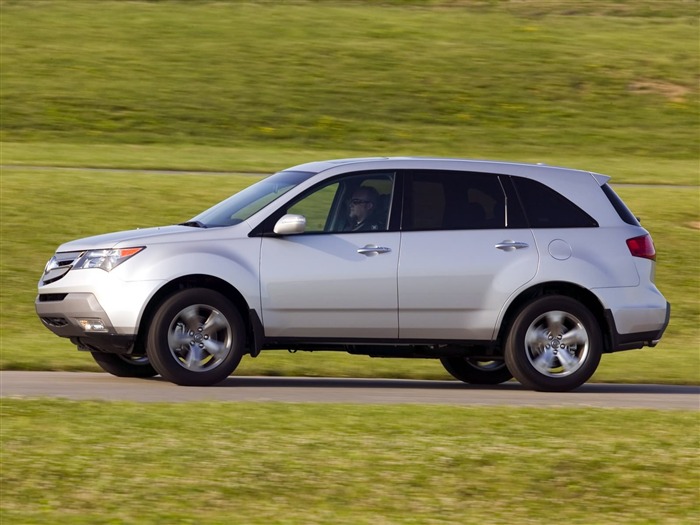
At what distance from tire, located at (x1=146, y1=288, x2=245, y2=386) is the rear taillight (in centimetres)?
326

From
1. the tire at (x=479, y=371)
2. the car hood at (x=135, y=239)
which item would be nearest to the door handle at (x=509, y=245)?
the tire at (x=479, y=371)

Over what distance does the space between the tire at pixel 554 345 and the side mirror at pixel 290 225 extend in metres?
1.90

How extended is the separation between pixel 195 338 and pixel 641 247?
3.73 m

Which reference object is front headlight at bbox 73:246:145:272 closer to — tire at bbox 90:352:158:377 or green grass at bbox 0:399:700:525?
tire at bbox 90:352:158:377

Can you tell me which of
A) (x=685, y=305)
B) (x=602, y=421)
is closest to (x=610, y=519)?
(x=602, y=421)

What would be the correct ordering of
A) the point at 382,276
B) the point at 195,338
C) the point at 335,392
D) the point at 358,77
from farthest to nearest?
the point at 358,77, the point at 335,392, the point at 382,276, the point at 195,338

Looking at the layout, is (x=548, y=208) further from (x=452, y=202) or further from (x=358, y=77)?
(x=358, y=77)

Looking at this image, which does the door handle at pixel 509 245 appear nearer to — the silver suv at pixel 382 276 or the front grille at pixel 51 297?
the silver suv at pixel 382 276

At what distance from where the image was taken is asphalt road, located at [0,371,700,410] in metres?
10.0

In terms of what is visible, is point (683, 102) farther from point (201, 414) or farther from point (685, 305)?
point (201, 414)

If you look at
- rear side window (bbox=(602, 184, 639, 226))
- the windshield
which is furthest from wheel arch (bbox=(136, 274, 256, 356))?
rear side window (bbox=(602, 184, 639, 226))

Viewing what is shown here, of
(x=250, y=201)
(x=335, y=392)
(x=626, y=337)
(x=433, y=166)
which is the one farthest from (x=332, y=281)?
(x=626, y=337)

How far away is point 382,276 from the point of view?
34.8 feet

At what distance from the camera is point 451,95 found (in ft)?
125
